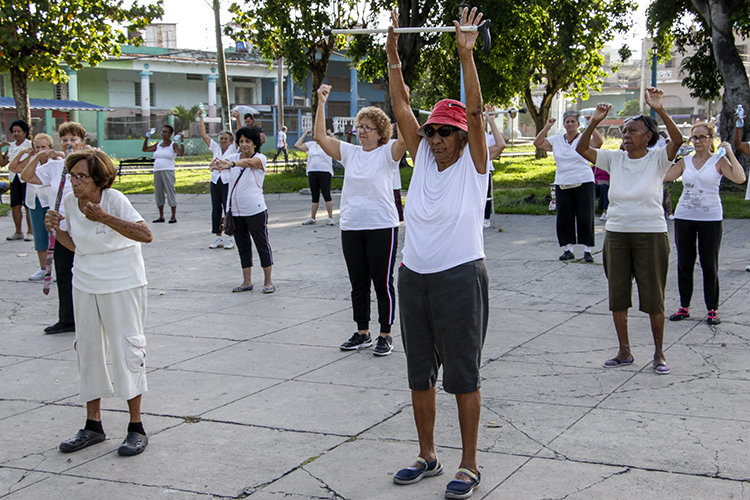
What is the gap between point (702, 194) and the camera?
284 inches

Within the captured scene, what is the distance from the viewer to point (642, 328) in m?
7.14

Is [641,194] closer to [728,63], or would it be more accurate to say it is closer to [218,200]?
[218,200]

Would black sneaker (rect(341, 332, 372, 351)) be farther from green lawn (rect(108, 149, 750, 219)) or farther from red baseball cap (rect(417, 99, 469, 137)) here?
green lawn (rect(108, 149, 750, 219))

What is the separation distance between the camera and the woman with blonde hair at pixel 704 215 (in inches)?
283

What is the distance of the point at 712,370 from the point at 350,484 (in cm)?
317

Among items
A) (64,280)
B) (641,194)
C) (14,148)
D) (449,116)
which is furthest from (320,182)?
(449,116)

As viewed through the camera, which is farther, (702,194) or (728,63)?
(728,63)

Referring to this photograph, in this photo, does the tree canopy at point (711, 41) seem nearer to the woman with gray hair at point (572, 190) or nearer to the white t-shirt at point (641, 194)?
the woman with gray hair at point (572, 190)

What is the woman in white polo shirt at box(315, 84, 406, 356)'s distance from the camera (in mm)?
6461

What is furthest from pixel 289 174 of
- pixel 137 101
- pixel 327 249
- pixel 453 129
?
pixel 137 101

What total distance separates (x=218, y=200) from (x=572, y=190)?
17.4 ft

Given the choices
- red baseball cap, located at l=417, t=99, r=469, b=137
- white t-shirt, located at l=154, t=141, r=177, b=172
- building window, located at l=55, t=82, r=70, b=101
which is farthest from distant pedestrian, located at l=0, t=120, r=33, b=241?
building window, located at l=55, t=82, r=70, b=101

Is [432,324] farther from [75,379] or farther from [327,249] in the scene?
[327,249]

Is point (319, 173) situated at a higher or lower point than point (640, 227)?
higher
